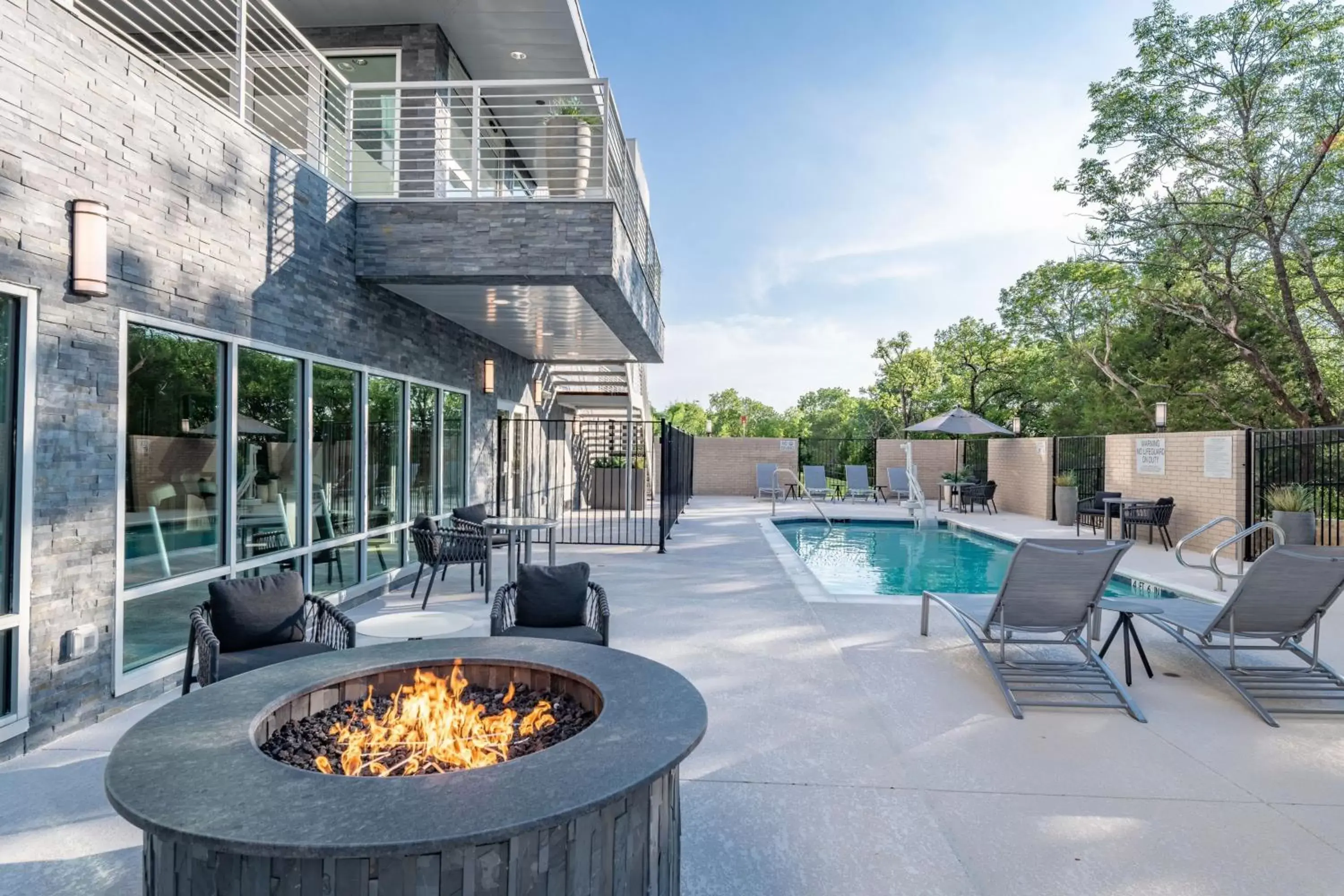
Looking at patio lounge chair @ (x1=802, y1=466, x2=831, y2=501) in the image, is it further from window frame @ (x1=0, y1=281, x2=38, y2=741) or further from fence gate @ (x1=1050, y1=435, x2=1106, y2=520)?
window frame @ (x1=0, y1=281, x2=38, y2=741)

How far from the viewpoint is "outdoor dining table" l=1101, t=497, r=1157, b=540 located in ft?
34.4

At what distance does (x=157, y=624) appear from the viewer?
13.9ft

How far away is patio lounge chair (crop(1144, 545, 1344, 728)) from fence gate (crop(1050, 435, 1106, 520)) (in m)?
9.56

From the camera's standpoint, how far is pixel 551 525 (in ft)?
23.6

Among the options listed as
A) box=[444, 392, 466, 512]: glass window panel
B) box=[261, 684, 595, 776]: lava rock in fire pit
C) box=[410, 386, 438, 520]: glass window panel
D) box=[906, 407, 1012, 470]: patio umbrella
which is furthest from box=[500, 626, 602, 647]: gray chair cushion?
box=[906, 407, 1012, 470]: patio umbrella

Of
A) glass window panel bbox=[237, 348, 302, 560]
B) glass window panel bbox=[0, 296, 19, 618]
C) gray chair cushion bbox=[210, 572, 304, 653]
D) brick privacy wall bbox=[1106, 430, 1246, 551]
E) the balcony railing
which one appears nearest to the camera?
glass window panel bbox=[0, 296, 19, 618]

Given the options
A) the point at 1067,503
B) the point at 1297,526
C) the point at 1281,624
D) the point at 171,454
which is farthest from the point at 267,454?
the point at 1067,503

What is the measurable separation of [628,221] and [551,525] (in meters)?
3.45

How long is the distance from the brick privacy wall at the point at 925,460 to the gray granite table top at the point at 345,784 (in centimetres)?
1770

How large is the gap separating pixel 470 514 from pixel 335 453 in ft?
6.19

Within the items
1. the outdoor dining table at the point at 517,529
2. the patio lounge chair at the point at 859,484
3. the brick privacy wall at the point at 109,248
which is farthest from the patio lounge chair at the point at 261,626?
the patio lounge chair at the point at 859,484

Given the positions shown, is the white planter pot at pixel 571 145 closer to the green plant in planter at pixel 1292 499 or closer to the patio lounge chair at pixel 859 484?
the green plant in planter at pixel 1292 499

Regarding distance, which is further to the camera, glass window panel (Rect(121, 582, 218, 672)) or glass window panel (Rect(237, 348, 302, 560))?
glass window panel (Rect(237, 348, 302, 560))

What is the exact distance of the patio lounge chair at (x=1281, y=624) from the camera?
4066 millimetres
